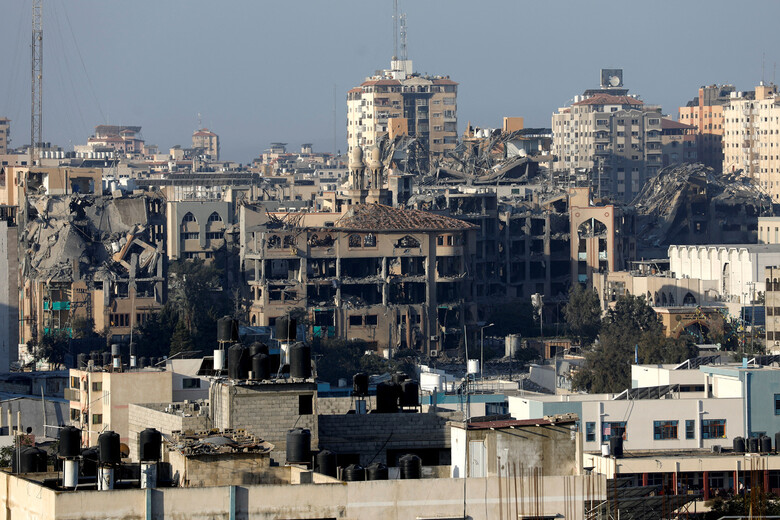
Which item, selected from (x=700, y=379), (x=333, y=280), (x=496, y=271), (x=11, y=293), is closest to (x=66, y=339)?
(x=11, y=293)

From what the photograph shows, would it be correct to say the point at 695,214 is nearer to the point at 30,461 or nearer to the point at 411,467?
the point at 411,467

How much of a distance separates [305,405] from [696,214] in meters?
127

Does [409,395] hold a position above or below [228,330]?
below

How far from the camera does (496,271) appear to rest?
448 ft

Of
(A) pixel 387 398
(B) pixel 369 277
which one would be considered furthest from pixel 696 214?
(A) pixel 387 398

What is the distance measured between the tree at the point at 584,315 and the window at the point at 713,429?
62662mm

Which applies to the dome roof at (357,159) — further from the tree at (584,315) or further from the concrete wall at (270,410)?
the concrete wall at (270,410)

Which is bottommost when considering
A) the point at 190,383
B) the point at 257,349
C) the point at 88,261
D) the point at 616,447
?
the point at 616,447

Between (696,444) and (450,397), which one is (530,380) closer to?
(450,397)

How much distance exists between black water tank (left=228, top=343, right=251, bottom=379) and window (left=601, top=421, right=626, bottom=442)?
2217cm

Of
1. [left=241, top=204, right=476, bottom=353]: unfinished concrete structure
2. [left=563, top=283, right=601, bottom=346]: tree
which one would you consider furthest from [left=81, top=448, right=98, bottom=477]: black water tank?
[left=563, top=283, right=601, bottom=346]: tree

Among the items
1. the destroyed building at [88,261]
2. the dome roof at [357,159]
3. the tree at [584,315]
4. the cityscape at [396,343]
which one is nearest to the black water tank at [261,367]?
the cityscape at [396,343]

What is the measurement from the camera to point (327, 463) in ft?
97.2

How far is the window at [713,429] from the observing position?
54.1 m
